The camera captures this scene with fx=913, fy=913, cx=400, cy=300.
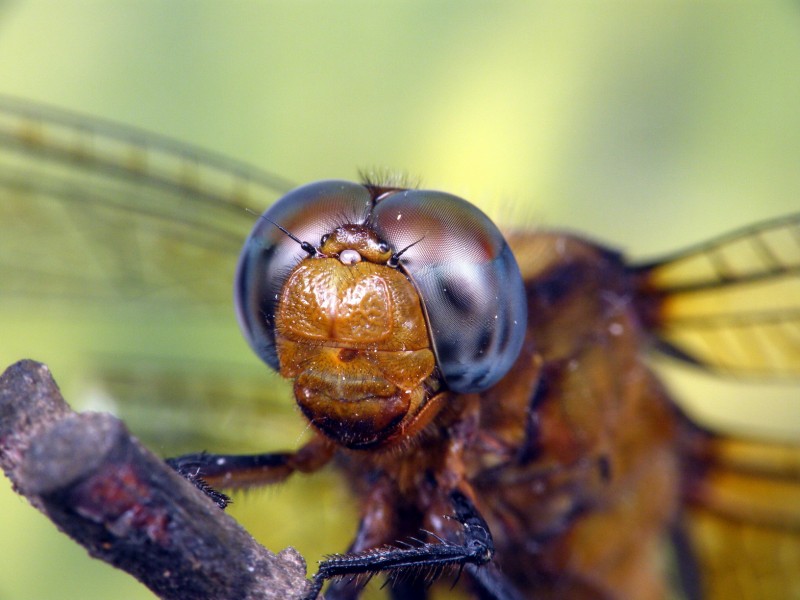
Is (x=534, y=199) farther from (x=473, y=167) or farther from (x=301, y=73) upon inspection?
(x=301, y=73)

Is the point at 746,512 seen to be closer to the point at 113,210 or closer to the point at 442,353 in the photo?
the point at 442,353

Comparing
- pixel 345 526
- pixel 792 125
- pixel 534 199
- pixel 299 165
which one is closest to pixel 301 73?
pixel 299 165

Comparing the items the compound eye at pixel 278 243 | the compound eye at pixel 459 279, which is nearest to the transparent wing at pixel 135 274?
the compound eye at pixel 278 243

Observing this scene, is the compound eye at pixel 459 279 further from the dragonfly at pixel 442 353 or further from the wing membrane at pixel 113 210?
the wing membrane at pixel 113 210

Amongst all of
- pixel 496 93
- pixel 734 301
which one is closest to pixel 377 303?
pixel 734 301

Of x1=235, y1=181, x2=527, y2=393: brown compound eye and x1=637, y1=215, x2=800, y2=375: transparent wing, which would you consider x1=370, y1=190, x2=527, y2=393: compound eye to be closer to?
x1=235, y1=181, x2=527, y2=393: brown compound eye
